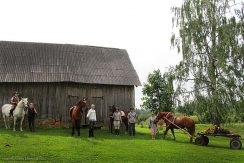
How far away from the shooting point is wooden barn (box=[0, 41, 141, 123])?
30281 mm

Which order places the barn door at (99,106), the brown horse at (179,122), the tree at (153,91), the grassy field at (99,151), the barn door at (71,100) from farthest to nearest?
the tree at (153,91)
the barn door at (99,106)
the barn door at (71,100)
the brown horse at (179,122)
the grassy field at (99,151)

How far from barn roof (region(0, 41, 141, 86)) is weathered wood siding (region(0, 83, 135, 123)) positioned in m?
0.63

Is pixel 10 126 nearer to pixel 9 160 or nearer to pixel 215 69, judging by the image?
pixel 9 160

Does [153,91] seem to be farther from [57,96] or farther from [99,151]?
[99,151]

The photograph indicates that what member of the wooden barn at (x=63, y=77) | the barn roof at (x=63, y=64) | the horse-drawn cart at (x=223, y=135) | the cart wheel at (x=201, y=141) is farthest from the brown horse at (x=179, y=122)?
the barn roof at (x=63, y=64)

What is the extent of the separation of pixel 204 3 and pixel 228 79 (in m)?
6.93

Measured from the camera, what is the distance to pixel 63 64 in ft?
105

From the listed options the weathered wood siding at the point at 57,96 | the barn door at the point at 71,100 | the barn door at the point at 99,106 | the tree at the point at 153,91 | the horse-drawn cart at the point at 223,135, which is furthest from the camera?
the tree at the point at 153,91

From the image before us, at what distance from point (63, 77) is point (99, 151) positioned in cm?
1261

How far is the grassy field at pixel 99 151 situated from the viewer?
57.2ft

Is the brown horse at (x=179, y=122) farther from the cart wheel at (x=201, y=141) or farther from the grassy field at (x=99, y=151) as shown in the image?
the grassy field at (x=99, y=151)

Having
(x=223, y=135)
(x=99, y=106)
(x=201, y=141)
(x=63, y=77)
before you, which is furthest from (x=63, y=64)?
(x=223, y=135)

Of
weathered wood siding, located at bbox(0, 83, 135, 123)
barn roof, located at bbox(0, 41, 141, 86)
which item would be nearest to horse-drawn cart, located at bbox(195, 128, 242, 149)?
weathered wood siding, located at bbox(0, 83, 135, 123)

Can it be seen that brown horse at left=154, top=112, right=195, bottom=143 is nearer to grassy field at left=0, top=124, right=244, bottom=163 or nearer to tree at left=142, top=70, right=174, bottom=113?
grassy field at left=0, top=124, right=244, bottom=163
